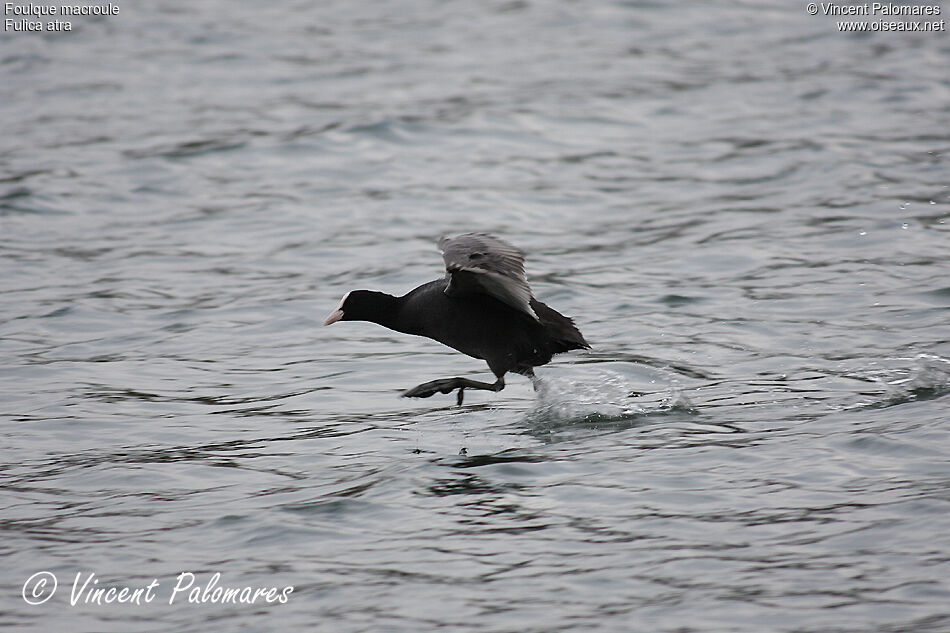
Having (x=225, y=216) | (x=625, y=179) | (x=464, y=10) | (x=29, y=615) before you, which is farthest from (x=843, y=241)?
(x=464, y=10)

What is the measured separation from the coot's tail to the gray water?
0.32 metres

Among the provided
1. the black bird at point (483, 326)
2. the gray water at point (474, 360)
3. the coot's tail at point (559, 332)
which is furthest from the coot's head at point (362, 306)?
the coot's tail at point (559, 332)

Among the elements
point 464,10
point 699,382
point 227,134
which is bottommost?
point 699,382

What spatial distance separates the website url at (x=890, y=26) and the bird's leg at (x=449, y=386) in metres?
12.1

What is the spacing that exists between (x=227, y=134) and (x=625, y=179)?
4442mm

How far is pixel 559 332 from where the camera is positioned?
7.20m

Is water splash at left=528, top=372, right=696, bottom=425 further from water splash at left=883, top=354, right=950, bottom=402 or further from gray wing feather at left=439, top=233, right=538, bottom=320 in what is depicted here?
water splash at left=883, top=354, right=950, bottom=402

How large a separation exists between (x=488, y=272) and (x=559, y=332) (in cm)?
94

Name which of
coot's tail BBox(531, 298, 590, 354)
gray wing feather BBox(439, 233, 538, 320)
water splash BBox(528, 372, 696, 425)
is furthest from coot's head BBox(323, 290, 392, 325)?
water splash BBox(528, 372, 696, 425)

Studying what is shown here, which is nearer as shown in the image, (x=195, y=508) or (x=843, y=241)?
(x=195, y=508)

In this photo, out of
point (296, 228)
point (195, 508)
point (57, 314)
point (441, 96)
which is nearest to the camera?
point (195, 508)

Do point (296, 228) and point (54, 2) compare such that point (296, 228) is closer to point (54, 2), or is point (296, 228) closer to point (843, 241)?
point (843, 241)

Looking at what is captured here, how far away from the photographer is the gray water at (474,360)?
16.4 ft

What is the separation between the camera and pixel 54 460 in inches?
253
